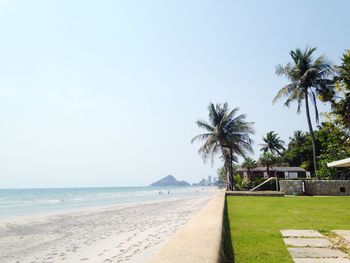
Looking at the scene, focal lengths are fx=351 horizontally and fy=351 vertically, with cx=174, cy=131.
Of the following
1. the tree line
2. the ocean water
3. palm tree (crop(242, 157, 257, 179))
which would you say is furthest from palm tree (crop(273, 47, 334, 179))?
palm tree (crop(242, 157, 257, 179))

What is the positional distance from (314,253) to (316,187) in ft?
78.4

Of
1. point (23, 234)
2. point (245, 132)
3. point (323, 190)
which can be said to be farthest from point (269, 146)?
point (23, 234)

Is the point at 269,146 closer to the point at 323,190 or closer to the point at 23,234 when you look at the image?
the point at 323,190

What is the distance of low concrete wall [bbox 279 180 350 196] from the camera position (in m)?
26.4

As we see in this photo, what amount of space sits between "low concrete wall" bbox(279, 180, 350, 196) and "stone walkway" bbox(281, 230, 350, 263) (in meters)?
21.3

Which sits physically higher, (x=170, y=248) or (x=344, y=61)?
(x=344, y=61)

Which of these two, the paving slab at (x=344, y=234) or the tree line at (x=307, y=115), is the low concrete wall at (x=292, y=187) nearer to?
the tree line at (x=307, y=115)

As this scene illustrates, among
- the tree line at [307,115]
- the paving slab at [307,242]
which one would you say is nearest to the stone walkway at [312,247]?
the paving slab at [307,242]

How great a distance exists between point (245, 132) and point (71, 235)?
984 inches

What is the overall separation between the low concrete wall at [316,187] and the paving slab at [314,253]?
2327 cm

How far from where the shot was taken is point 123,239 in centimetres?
1040

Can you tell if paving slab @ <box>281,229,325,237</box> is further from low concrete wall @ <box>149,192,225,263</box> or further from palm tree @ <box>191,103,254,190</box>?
palm tree @ <box>191,103,254,190</box>

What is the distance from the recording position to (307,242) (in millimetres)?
6102

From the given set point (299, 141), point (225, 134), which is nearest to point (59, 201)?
point (225, 134)
